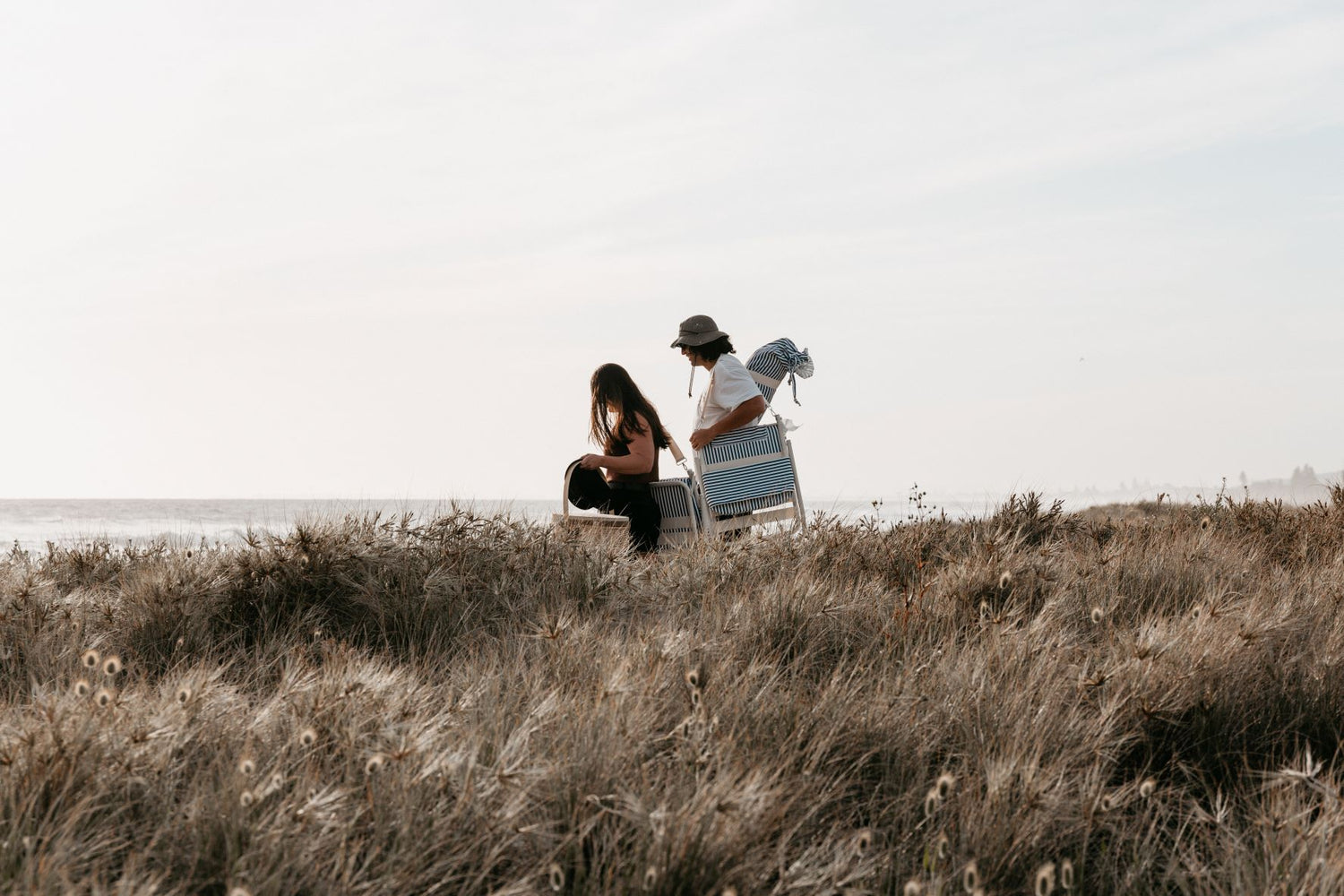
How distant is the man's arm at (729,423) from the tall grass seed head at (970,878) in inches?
182

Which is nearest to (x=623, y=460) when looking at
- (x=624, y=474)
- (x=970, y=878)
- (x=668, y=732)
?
(x=624, y=474)

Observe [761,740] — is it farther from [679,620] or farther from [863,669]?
[679,620]

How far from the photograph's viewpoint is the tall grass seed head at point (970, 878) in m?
1.95

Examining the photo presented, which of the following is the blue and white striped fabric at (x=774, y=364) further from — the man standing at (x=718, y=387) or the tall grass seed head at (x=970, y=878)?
the tall grass seed head at (x=970, y=878)

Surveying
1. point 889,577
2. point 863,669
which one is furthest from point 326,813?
point 889,577

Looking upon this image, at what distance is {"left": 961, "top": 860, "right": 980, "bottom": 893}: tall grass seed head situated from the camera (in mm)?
1953

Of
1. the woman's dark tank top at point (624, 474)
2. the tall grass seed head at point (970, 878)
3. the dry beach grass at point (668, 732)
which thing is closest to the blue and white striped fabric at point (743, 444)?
the woman's dark tank top at point (624, 474)

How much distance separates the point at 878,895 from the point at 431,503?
425cm

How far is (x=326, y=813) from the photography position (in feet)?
7.19

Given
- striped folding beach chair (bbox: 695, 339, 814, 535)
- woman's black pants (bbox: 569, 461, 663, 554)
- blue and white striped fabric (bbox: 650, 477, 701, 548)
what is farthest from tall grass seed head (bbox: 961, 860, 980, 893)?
woman's black pants (bbox: 569, 461, 663, 554)

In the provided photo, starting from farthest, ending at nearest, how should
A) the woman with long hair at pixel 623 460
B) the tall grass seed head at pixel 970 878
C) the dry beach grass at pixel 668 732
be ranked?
the woman with long hair at pixel 623 460 < the dry beach grass at pixel 668 732 < the tall grass seed head at pixel 970 878

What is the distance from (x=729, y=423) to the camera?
22.3 feet

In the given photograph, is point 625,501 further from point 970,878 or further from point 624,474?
point 970,878

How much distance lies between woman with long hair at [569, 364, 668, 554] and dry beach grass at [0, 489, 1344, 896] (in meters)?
1.83
